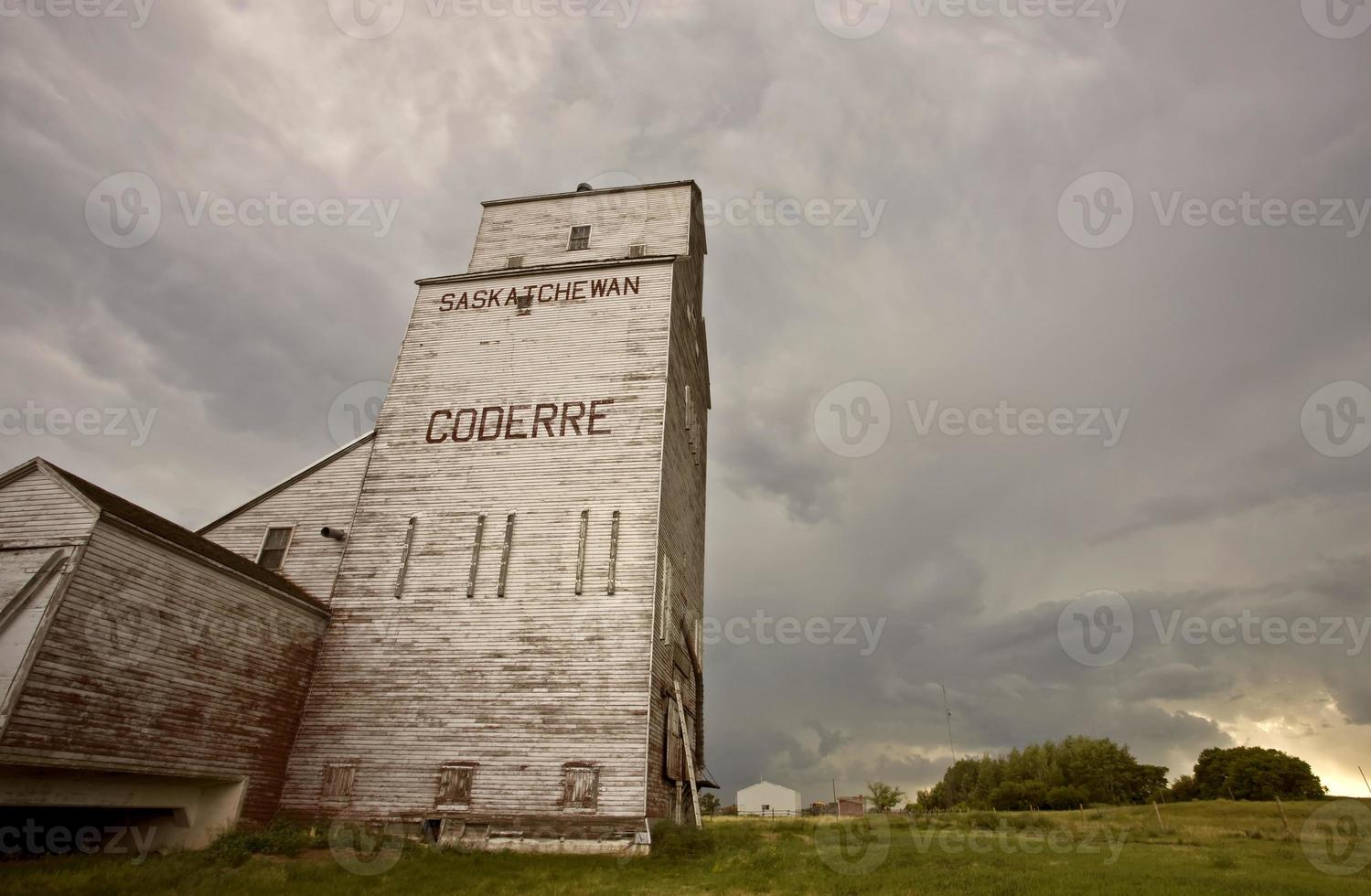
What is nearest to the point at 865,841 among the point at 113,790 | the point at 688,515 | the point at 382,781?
the point at 688,515

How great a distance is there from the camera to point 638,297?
2348 cm

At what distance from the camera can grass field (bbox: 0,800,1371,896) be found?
1183cm

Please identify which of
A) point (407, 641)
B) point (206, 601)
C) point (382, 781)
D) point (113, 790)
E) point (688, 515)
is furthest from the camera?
point (688, 515)

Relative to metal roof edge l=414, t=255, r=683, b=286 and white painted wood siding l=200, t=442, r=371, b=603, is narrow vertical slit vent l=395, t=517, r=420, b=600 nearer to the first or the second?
white painted wood siding l=200, t=442, r=371, b=603

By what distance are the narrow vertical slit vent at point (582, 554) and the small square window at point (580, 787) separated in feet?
14.4

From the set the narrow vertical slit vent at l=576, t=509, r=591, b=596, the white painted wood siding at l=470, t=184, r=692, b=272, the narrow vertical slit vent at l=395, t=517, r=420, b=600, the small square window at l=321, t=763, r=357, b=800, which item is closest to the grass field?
the small square window at l=321, t=763, r=357, b=800

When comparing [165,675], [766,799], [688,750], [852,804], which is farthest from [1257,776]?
[165,675]

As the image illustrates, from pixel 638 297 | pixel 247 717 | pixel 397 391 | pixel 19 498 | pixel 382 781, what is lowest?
pixel 382 781

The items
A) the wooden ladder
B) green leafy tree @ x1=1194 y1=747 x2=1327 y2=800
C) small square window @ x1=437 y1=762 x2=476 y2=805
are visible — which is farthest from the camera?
green leafy tree @ x1=1194 y1=747 x2=1327 y2=800

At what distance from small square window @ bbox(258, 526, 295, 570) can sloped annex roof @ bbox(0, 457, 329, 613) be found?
734 mm

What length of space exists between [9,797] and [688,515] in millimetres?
18653

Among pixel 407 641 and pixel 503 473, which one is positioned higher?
pixel 503 473

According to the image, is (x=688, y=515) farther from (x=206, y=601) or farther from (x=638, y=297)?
(x=206, y=601)

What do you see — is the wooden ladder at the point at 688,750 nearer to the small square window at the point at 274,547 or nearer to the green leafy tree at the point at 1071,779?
the small square window at the point at 274,547
